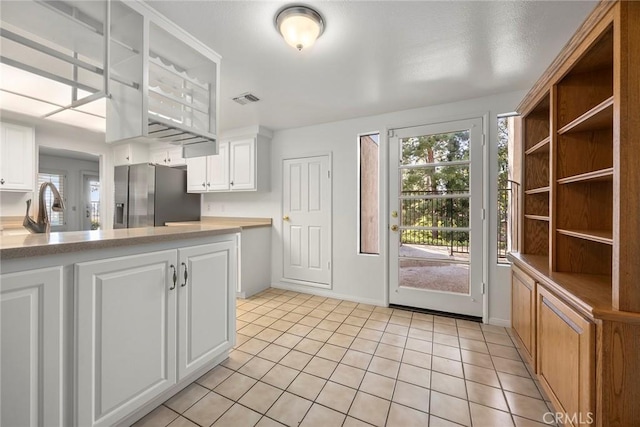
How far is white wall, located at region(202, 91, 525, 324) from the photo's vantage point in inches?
103

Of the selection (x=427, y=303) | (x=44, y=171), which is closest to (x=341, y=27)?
(x=427, y=303)

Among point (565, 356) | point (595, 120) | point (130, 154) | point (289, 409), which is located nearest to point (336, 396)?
point (289, 409)

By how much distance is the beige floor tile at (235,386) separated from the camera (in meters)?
1.60

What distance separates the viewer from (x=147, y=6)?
4.81 ft

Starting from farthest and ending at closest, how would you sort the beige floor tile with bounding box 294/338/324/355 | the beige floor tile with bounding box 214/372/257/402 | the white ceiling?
the beige floor tile with bounding box 294/338/324/355 < the beige floor tile with bounding box 214/372/257/402 < the white ceiling

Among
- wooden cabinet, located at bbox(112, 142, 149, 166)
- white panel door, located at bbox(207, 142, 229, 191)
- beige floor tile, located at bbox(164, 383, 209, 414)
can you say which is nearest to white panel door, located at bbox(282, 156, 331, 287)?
white panel door, located at bbox(207, 142, 229, 191)

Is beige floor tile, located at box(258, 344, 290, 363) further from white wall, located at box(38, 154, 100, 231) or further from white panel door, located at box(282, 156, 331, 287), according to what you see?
white wall, located at box(38, 154, 100, 231)

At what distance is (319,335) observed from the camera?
2375 mm

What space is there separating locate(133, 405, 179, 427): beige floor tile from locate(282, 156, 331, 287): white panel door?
2.21 m

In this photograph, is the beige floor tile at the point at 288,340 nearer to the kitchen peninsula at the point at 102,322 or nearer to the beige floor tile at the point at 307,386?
the beige floor tile at the point at 307,386

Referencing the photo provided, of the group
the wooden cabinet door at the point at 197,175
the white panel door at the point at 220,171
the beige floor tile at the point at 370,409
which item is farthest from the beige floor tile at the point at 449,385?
the wooden cabinet door at the point at 197,175

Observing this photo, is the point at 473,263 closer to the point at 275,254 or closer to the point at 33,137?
the point at 275,254

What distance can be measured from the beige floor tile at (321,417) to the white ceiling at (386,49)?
226cm

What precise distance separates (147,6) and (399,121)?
96.6 inches
